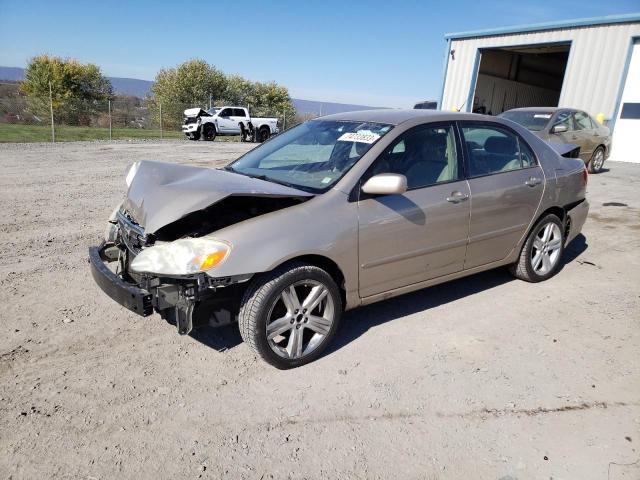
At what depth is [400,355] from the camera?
3385mm

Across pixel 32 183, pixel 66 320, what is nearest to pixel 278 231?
pixel 66 320

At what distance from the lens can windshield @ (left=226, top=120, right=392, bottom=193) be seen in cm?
352

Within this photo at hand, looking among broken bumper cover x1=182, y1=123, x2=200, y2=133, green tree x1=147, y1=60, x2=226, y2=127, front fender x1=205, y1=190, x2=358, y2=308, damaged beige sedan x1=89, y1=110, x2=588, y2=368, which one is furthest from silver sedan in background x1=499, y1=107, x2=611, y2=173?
green tree x1=147, y1=60, x2=226, y2=127

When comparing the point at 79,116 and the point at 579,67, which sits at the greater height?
the point at 579,67

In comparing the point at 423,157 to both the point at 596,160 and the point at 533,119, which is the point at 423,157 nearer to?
the point at 533,119

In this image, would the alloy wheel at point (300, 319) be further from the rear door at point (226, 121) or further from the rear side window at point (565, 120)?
the rear door at point (226, 121)

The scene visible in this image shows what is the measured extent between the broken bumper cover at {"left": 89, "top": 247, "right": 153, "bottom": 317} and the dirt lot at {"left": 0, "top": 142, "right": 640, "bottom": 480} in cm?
46

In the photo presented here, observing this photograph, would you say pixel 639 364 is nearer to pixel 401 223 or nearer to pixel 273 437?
pixel 401 223

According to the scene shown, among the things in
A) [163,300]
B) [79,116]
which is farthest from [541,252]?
[79,116]

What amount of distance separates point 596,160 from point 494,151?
990 centimetres

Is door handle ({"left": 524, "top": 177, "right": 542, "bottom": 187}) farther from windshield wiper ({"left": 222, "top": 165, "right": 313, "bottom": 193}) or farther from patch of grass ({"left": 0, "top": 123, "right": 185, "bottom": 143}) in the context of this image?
patch of grass ({"left": 0, "top": 123, "right": 185, "bottom": 143})

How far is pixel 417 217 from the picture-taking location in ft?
11.7

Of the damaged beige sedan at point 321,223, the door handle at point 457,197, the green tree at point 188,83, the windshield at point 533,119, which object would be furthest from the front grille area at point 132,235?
the green tree at point 188,83

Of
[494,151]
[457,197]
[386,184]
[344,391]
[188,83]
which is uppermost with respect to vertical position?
[188,83]
